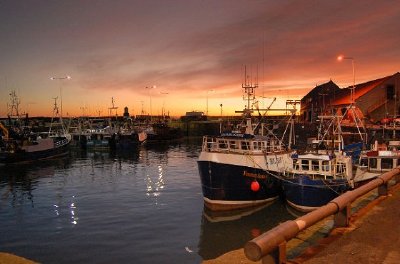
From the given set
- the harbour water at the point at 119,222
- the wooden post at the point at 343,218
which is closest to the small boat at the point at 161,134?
the harbour water at the point at 119,222

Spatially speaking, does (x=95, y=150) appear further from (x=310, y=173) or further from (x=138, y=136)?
(x=310, y=173)

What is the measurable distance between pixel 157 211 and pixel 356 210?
673 inches

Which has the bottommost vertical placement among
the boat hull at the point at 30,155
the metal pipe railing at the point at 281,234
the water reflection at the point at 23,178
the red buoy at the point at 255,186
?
the water reflection at the point at 23,178

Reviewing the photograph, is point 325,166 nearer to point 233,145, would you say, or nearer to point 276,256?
point 233,145

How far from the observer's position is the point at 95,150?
286ft

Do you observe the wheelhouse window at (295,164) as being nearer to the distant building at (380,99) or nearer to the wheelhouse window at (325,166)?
the wheelhouse window at (325,166)

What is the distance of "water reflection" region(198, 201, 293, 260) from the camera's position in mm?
19531

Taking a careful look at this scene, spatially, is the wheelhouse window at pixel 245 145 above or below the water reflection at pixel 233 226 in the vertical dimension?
above

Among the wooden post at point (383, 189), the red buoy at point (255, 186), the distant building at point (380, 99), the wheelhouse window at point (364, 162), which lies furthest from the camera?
the distant building at point (380, 99)

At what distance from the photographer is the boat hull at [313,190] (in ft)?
78.6

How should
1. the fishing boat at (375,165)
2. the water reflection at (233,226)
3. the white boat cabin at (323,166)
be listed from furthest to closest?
the fishing boat at (375,165) < the white boat cabin at (323,166) < the water reflection at (233,226)

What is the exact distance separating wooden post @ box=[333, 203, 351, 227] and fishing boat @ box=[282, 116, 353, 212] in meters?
13.9

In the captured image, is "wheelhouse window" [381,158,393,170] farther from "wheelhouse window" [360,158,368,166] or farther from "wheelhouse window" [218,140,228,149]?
"wheelhouse window" [218,140,228,149]

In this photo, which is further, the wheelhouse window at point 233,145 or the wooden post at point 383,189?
the wheelhouse window at point 233,145
